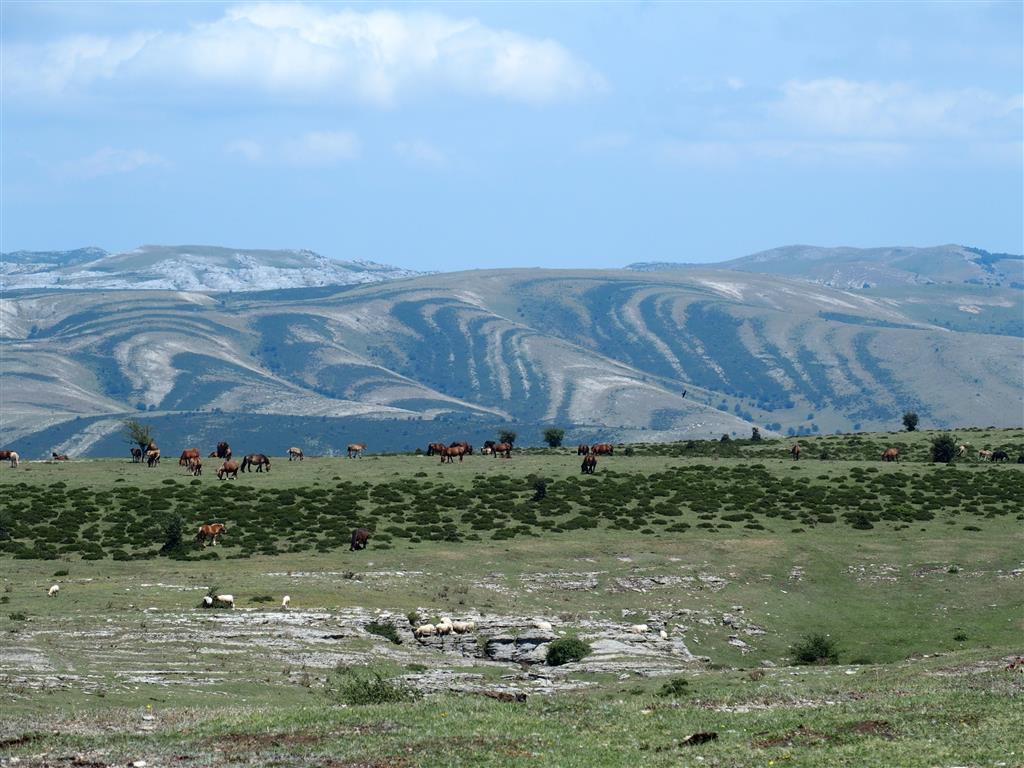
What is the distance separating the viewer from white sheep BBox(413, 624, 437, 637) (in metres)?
51.5

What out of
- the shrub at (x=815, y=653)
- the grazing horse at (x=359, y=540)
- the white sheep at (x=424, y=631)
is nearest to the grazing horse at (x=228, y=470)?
the grazing horse at (x=359, y=540)

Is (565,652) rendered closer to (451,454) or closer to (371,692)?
(371,692)

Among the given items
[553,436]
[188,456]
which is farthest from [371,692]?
[553,436]

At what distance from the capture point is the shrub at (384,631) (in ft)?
166

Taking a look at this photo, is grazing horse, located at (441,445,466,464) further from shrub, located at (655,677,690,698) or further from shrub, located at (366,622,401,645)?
shrub, located at (655,677,690,698)

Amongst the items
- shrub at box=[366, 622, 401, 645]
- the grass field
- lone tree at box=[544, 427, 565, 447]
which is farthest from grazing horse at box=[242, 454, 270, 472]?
shrub at box=[366, 622, 401, 645]

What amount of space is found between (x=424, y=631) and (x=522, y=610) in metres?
7.41

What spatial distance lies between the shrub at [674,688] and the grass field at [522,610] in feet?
0.93

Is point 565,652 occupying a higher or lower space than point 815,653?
higher

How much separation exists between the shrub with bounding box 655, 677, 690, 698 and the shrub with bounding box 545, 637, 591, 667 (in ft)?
24.4

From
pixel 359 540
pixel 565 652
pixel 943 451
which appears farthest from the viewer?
pixel 943 451

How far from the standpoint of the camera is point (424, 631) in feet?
169

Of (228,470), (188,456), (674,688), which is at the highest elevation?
(188,456)

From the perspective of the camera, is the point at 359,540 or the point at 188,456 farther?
the point at 188,456
